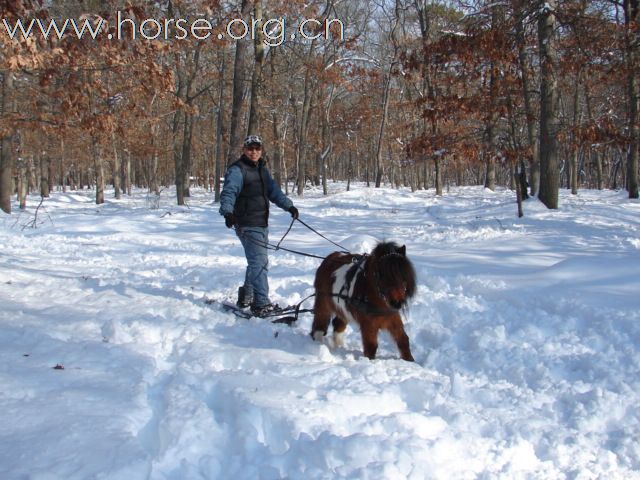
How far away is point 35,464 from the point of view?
2426mm

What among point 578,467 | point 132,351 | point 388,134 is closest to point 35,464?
point 132,351

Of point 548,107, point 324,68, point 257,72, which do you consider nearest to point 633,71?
point 548,107

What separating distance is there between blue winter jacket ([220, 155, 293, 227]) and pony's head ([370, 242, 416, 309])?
2361 millimetres

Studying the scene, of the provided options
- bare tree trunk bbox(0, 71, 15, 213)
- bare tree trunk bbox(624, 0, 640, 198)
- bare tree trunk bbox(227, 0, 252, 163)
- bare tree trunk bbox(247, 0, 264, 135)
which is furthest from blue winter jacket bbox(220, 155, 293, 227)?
bare tree trunk bbox(0, 71, 15, 213)

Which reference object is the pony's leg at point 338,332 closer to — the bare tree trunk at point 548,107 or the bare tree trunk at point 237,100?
the bare tree trunk at point 548,107

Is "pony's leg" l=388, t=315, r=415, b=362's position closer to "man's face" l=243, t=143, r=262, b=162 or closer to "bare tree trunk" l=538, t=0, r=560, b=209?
"man's face" l=243, t=143, r=262, b=162

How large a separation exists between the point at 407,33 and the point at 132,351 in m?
30.4

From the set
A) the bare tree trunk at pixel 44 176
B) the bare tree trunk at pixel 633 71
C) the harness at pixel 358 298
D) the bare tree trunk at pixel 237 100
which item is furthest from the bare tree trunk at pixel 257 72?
the bare tree trunk at pixel 44 176

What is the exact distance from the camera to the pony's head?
4098 millimetres

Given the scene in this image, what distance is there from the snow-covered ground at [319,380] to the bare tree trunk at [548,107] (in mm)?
5931

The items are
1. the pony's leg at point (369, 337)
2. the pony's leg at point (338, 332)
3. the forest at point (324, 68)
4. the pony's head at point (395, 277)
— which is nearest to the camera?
the pony's head at point (395, 277)

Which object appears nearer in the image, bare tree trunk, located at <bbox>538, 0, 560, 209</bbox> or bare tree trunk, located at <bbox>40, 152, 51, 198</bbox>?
bare tree trunk, located at <bbox>538, 0, 560, 209</bbox>

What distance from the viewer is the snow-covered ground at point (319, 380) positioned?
267 cm

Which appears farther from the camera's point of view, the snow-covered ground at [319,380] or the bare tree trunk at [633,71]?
the bare tree trunk at [633,71]
